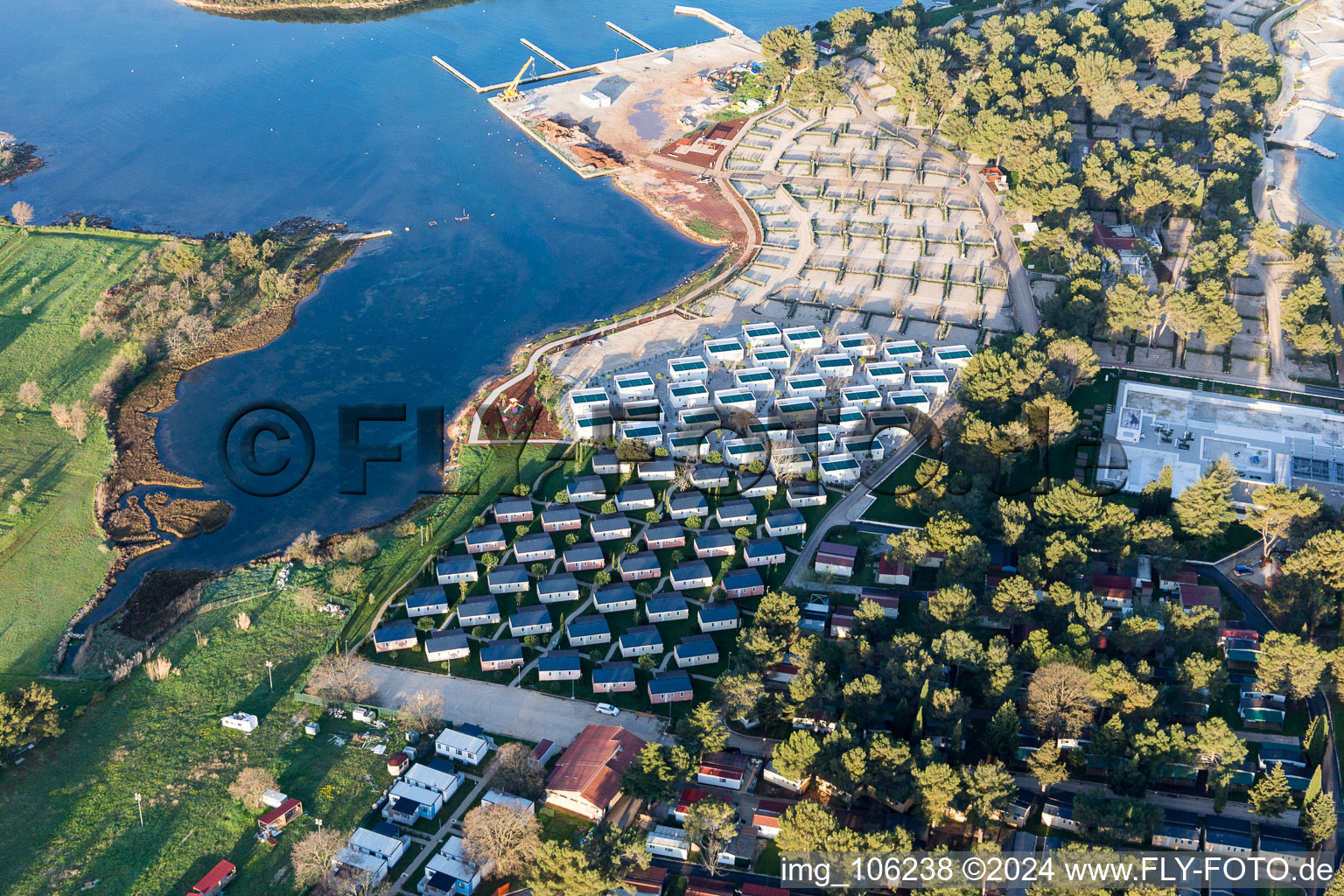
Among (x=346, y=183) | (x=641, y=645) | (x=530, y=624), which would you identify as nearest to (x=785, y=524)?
(x=641, y=645)

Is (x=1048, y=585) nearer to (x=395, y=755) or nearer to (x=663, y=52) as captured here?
(x=395, y=755)

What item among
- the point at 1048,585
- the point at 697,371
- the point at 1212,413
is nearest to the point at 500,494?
the point at 697,371

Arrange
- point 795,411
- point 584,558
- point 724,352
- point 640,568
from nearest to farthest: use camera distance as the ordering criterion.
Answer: point 640,568, point 584,558, point 795,411, point 724,352

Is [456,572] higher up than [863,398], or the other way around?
[863,398]

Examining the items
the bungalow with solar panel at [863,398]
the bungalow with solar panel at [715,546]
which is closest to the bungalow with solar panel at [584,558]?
the bungalow with solar panel at [715,546]

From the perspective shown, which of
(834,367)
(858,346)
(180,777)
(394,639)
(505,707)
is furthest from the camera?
(858,346)

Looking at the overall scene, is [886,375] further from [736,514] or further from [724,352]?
[736,514]

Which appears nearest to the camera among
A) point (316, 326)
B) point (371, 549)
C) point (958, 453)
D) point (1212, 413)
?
point (371, 549)
